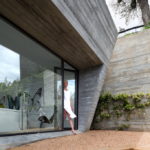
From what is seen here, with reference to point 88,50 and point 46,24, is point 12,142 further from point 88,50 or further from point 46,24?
point 88,50

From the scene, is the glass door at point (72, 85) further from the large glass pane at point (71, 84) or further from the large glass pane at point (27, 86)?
the large glass pane at point (27, 86)

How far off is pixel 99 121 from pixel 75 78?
1467 mm

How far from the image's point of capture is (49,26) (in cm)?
378

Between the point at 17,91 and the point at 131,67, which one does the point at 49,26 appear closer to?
the point at 17,91

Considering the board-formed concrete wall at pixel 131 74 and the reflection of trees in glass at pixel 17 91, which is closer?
the reflection of trees in glass at pixel 17 91

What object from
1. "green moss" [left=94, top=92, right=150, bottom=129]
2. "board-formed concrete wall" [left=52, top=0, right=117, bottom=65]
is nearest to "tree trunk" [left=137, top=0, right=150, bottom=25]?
"board-formed concrete wall" [left=52, top=0, right=117, bottom=65]

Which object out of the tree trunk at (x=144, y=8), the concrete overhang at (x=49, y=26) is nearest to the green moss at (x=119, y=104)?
the concrete overhang at (x=49, y=26)

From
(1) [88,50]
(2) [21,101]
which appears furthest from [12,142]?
(1) [88,50]

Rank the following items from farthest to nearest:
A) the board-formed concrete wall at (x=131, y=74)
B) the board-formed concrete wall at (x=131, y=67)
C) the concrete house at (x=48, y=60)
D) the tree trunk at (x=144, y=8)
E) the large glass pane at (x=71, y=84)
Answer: the tree trunk at (x=144, y=8) < the board-formed concrete wall at (x=131, y=67) < the large glass pane at (x=71, y=84) < the board-formed concrete wall at (x=131, y=74) < the concrete house at (x=48, y=60)

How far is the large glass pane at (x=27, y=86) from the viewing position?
354 cm

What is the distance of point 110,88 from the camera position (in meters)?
6.32

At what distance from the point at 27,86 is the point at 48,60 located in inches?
38.6

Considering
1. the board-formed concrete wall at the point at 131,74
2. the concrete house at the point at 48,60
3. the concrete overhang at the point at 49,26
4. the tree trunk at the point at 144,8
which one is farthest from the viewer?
the tree trunk at the point at 144,8

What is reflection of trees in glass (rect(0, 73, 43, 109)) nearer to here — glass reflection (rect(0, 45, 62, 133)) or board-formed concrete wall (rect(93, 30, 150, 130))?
glass reflection (rect(0, 45, 62, 133))
